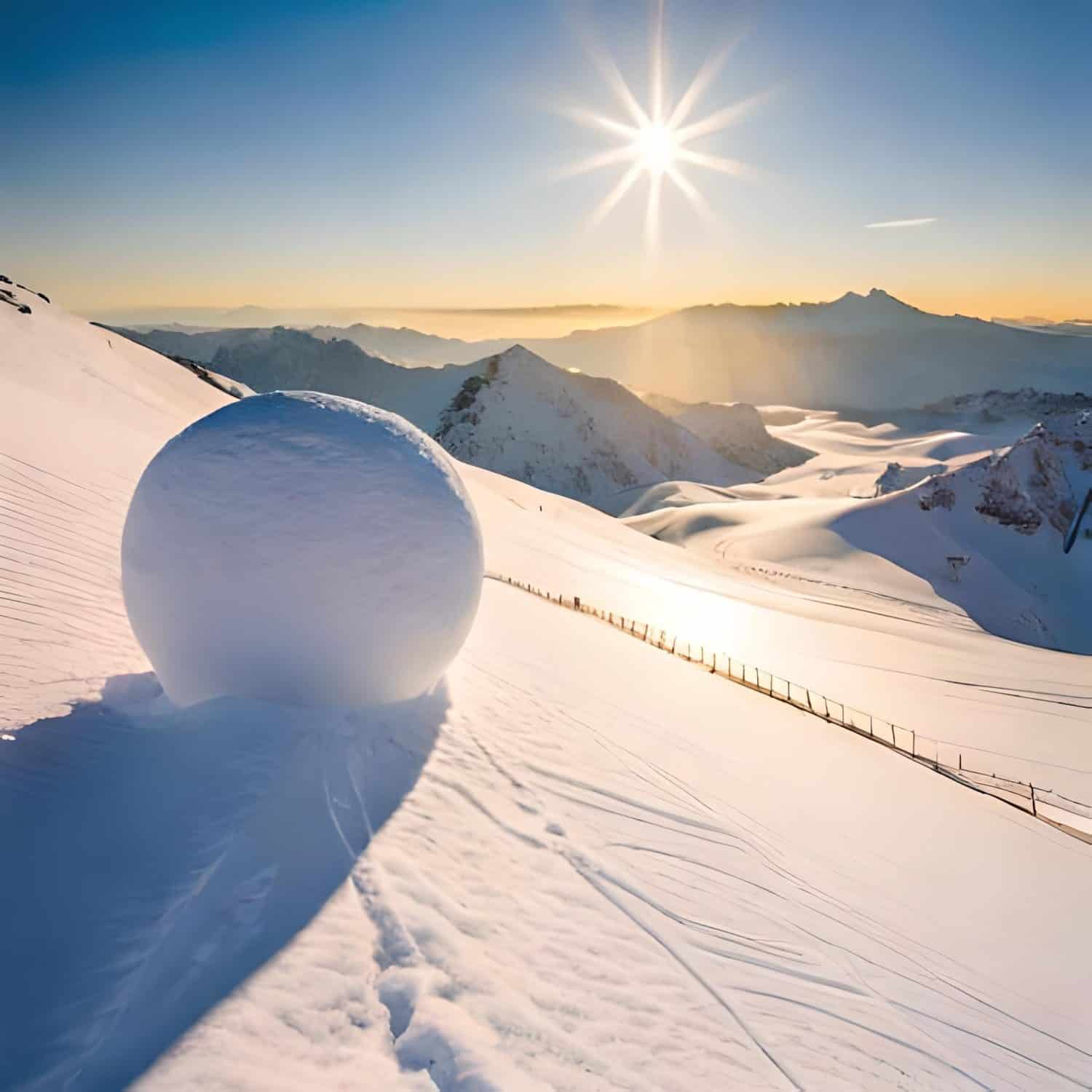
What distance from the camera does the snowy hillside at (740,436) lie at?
3839 inches

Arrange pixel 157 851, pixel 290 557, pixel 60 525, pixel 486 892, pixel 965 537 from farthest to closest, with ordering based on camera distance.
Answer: pixel 965 537
pixel 60 525
pixel 290 557
pixel 486 892
pixel 157 851

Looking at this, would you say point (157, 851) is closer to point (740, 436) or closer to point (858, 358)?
point (740, 436)

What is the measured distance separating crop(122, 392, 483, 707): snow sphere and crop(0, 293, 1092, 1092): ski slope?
52 centimetres

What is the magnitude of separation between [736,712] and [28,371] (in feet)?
68.2

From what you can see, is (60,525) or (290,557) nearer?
(290,557)

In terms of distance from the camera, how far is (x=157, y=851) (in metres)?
4.46

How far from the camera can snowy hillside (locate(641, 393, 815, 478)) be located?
97500 mm

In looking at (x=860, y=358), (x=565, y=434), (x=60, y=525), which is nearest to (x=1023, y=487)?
(x=60, y=525)

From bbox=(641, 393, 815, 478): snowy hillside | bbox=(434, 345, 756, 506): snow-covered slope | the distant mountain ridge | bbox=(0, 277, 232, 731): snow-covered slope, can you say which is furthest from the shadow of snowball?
the distant mountain ridge

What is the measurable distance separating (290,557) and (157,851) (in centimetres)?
229

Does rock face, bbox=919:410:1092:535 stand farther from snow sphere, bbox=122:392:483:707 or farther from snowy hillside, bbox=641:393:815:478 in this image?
snowy hillside, bbox=641:393:815:478

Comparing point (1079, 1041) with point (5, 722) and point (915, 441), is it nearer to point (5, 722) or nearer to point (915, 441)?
point (5, 722)

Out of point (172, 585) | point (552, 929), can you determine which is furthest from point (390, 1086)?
point (172, 585)

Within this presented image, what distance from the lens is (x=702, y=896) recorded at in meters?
5.64
